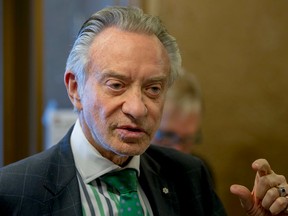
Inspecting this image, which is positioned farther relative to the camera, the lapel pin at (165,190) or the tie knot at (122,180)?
the lapel pin at (165,190)

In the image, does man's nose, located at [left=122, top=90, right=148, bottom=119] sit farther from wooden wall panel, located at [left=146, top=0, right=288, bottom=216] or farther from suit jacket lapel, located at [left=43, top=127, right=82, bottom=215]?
wooden wall panel, located at [left=146, top=0, right=288, bottom=216]

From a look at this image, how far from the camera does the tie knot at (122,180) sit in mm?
1449

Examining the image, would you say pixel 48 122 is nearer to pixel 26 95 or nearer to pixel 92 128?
pixel 26 95

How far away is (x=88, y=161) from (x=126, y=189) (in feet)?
0.43

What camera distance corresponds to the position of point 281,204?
1396mm

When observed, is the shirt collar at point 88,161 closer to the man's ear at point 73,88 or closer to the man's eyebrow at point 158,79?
the man's ear at point 73,88

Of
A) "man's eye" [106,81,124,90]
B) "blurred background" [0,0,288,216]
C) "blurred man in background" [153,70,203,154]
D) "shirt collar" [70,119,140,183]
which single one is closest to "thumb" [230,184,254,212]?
"shirt collar" [70,119,140,183]

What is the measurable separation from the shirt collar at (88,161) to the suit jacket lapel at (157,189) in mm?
89

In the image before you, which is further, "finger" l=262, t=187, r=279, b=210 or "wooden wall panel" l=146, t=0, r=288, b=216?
"wooden wall panel" l=146, t=0, r=288, b=216

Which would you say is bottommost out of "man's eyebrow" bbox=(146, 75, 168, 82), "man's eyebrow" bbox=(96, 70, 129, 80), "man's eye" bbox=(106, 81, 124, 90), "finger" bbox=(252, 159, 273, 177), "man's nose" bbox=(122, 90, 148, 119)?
"finger" bbox=(252, 159, 273, 177)

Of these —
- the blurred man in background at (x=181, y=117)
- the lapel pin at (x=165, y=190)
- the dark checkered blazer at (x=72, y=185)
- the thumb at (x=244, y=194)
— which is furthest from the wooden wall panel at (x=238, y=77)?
the thumb at (x=244, y=194)

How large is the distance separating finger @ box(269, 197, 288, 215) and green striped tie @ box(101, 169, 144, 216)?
357 mm

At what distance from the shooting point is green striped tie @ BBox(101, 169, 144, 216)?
1.42m

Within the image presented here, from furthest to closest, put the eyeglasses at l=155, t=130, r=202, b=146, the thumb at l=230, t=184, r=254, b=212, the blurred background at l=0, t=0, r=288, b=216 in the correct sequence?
the blurred background at l=0, t=0, r=288, b=216 → the eyeglasses at l=155, t=130, r=202, b=146 → the thumb at l=230, t=184, r=254, b=212
